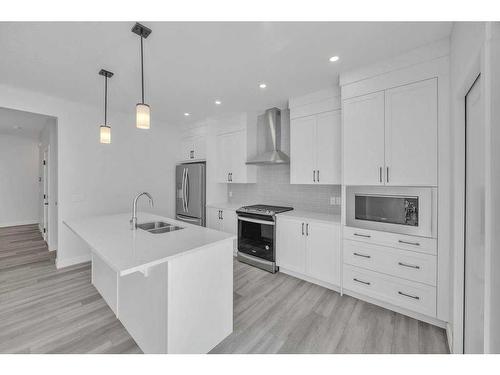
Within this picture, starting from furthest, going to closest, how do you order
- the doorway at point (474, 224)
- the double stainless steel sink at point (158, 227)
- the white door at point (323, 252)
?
1. the white door at point (323, 252)
2. the double stainless steel sink at point (158, 227)
3. the doorway at point (474, 224)

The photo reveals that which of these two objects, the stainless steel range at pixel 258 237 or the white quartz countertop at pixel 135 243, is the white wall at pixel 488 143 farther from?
the stainless steel range at pixel 258 237

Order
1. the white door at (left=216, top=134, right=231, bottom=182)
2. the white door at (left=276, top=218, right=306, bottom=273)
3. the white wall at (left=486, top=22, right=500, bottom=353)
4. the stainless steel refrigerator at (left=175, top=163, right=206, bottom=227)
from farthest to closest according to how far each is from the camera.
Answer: the stainless steel refrigerator at (left=175, top=163, right=206, bottom=227) < the white door at (left=216, top=134, right=231, bottom=182) < the white door at (left=276, top=218, right=306, bottom=273) < the white wall at (left=486, top=22, right=500, bottom=353)

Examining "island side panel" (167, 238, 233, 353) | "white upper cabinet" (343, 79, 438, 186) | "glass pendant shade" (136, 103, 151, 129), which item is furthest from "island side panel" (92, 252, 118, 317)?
"white upper cabinet" (343, 79, 438, 186)

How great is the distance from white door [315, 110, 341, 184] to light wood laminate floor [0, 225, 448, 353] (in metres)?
1.43

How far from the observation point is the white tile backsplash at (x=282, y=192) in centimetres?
321

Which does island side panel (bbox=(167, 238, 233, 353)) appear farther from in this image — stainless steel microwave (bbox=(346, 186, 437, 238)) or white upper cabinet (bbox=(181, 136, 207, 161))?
white upper cabinet (bbox=(181, 136, 207, 161))

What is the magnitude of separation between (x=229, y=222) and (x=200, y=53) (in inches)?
99.9

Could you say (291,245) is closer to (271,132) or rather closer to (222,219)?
(222,219)

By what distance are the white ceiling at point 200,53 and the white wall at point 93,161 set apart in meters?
0.31

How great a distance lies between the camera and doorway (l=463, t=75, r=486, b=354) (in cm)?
124

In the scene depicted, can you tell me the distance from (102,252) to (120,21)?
5.66 feet

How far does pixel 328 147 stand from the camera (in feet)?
9.14

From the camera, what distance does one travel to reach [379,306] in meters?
2.25

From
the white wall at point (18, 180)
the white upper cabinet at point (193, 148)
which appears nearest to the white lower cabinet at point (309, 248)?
the white upper cabinet at point (193, 148)
